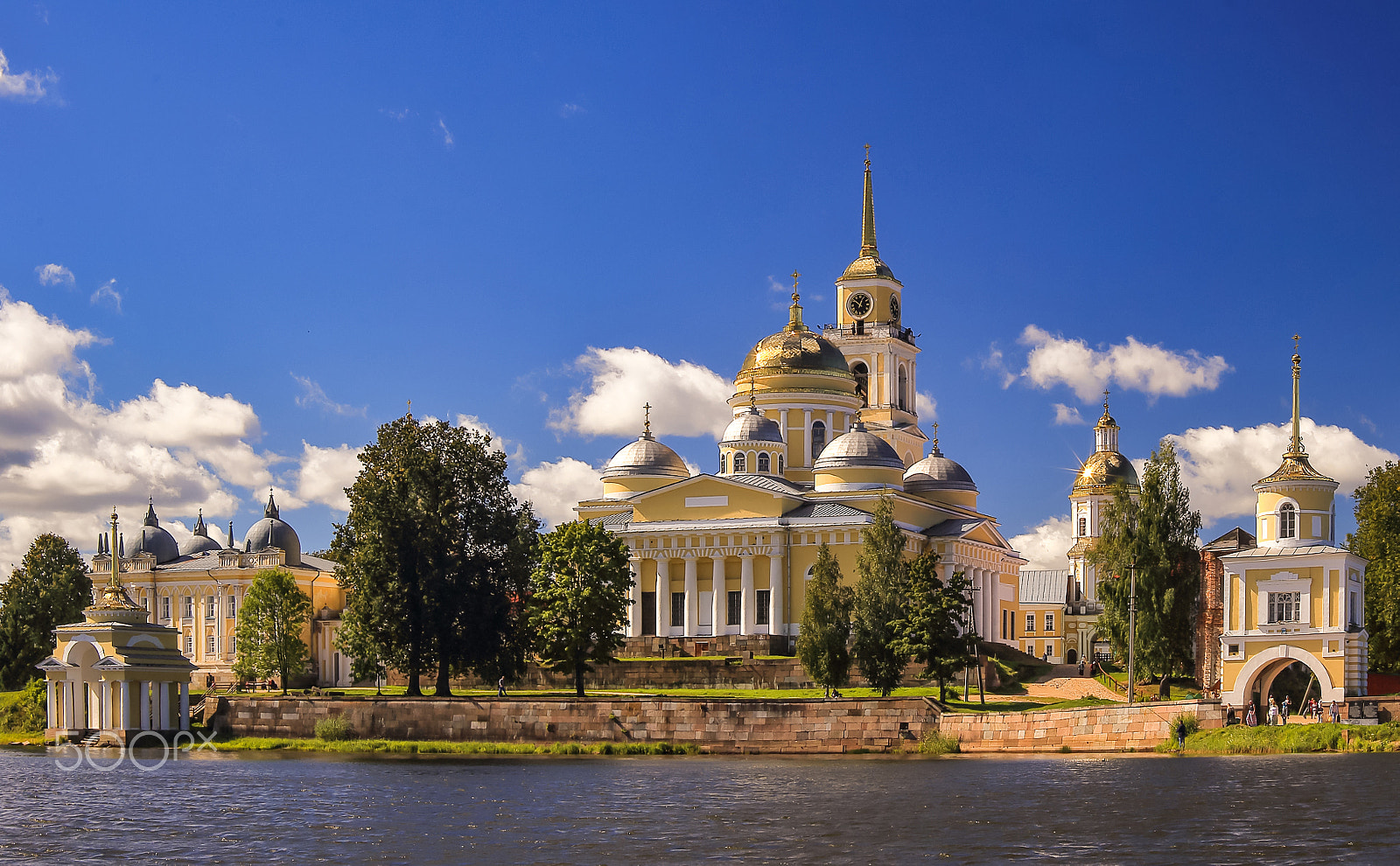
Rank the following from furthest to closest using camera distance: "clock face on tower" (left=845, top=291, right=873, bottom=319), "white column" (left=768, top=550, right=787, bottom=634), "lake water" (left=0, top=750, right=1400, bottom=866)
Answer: "clock face on tower" (left=845, top=291, right=873, bottom=319) < "white column" (left=768, top=550, right=787, bottom=634) < "lake water" (left=0, top=750, right=1400, bottom=866)

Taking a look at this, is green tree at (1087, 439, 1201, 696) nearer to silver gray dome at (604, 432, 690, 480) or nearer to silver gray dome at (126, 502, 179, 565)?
silver gray dome at (604, 432, 690, 480)

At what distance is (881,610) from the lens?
6531cm

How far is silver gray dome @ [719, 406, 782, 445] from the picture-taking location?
95875 millimetres

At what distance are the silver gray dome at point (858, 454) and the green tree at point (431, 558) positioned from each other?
25.2m

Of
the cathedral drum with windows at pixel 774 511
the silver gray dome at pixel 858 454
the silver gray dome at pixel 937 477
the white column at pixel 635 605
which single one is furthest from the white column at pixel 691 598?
the silver gray dome at pixel 937 477

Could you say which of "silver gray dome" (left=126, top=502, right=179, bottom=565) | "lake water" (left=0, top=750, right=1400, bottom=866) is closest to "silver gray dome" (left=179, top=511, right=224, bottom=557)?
"silver gray dome" (left=126, top=502, right=179, bottom=565)

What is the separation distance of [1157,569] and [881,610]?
10584mm

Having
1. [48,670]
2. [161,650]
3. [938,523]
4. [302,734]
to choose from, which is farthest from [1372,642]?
[48,670]

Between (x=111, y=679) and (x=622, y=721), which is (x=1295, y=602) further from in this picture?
(x=111, y=679)

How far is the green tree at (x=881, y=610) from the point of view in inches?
2552

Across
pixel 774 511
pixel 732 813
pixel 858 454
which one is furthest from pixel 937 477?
pixel 732 813

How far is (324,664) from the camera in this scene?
334ft

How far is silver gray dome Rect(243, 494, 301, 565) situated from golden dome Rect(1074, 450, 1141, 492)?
56825mm

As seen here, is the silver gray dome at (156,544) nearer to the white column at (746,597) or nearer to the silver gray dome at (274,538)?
the silver gray dome at (274,538)
